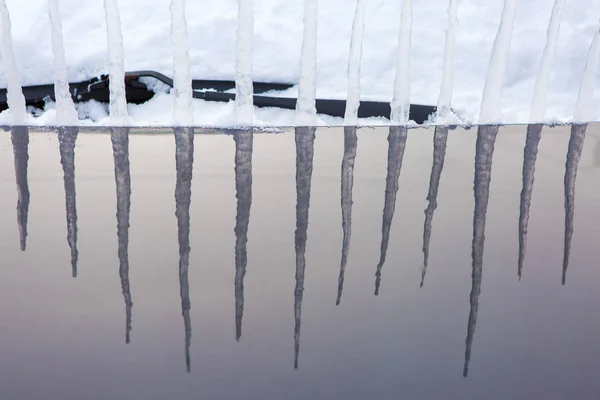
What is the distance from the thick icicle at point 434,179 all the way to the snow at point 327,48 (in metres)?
0.18

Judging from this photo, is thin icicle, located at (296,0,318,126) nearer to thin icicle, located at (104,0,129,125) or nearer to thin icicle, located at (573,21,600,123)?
thin icicle, located at (104,0,129,125)

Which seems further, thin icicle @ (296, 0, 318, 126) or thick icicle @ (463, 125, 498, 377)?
thin icicle @ (296, 0, 318, 126)

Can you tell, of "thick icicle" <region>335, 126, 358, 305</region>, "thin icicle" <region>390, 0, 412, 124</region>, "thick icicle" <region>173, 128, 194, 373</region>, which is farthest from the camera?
"thin icicle" <region>390, 0, 412, 124</region>

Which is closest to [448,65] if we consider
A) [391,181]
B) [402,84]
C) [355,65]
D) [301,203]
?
[402,84]

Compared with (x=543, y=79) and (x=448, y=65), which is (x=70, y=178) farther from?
(x=543, y=79)

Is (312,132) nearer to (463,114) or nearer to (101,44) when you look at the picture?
(463,114)

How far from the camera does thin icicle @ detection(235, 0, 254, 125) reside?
1.51m

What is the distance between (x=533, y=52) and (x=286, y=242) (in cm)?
123

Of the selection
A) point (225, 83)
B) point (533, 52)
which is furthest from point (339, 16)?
point (533, 52)

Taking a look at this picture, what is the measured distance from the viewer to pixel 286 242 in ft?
3.71

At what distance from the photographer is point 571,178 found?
4.61 ft

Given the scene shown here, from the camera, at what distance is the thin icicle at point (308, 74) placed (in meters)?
1.56

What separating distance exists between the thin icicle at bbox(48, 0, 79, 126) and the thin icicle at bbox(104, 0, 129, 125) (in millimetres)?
109

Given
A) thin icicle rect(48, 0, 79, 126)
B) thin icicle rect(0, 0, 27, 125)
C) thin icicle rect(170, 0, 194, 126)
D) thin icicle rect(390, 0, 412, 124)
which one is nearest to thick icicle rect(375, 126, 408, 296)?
thin icicle rect(390, 0, 412, 124)
